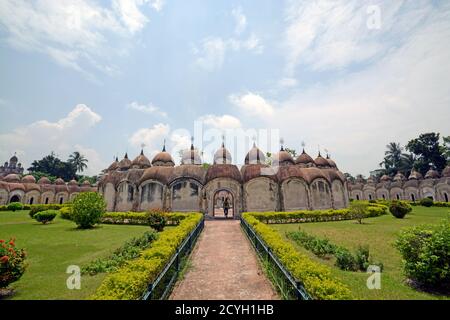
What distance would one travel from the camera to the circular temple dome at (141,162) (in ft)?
112

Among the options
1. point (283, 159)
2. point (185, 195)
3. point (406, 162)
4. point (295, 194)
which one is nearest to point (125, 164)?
point (185, 195)

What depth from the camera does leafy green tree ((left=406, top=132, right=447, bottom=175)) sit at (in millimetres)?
57281

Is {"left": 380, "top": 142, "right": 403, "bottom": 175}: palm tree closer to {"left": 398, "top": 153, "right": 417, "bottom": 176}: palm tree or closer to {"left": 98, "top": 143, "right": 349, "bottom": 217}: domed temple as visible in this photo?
{"left": 398, "top": 153, "right": 417, "bottom": 176}: palm tree

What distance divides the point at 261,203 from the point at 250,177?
3219 millimetres

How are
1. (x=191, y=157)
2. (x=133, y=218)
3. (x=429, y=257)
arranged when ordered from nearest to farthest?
(x=429, y=257)
(x=133, y=218)
(x=191, y=157)

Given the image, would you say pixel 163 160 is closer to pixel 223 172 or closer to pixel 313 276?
pixel 223 172

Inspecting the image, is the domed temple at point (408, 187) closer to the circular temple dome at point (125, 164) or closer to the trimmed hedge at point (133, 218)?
the trimmed hedge at point (133, 218)

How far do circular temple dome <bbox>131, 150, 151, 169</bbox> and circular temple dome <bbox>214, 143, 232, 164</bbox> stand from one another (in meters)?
10.4

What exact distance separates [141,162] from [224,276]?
29.4 meters

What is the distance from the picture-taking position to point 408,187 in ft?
167
